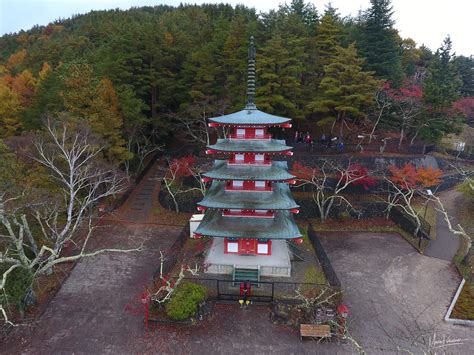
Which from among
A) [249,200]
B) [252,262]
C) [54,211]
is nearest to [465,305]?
[252,262]

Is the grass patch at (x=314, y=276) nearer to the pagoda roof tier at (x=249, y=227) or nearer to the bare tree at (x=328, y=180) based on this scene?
the pagoda roof tier at (x=249, y=227)

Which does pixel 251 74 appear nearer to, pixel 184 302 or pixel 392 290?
pixel 184 302

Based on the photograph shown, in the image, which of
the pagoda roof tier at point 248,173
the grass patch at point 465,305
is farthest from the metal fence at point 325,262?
the grass patch at point 465,305

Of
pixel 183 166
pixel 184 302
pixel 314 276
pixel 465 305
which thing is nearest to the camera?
pixel 184 302

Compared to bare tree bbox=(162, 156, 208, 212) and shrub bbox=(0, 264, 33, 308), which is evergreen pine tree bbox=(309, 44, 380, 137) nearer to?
bare tree bbox=(162, 156, 208, 212)

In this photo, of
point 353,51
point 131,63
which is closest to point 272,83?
point 353,51

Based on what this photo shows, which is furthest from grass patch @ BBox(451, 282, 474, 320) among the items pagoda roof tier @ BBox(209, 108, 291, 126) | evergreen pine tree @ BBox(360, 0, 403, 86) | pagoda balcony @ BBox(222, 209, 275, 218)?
evergreen pine tree @ BBox(360, 0, 403, 86)
